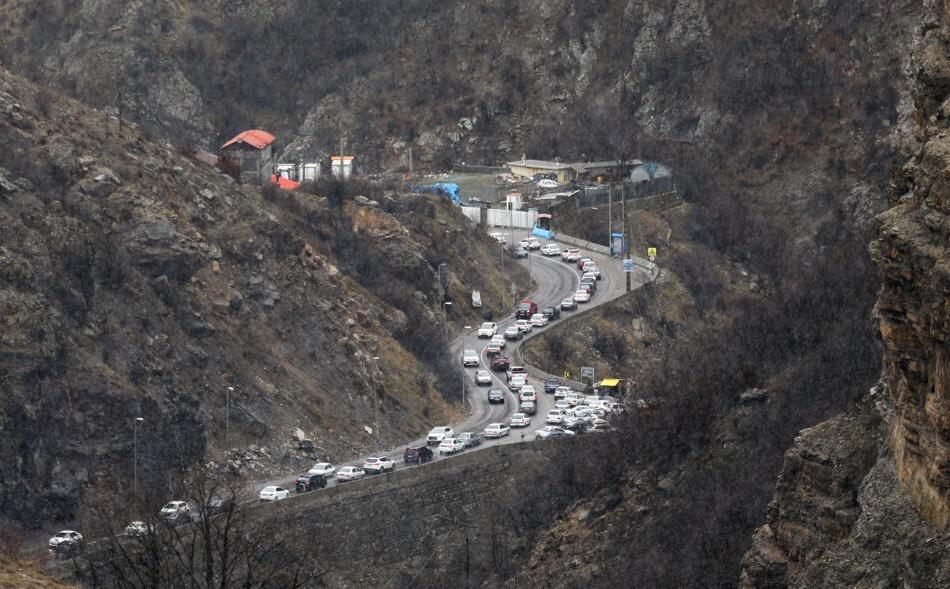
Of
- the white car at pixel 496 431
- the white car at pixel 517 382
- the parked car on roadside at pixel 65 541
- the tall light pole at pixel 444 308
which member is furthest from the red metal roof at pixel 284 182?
the parked car on roadside at pixel 65 541

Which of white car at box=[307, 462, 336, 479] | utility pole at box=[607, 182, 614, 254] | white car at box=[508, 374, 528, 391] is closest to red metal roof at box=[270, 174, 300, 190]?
white car at box=[508, 374, 528, 391]

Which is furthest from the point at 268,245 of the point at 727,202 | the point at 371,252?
the point at 727,202

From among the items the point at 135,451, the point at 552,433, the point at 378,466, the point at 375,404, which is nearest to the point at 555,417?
the point at 552,433

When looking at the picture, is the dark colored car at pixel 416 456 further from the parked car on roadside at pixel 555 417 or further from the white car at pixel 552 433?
the parked car on roadside at pixel 555 417

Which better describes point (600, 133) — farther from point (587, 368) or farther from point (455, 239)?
point (587, 368)

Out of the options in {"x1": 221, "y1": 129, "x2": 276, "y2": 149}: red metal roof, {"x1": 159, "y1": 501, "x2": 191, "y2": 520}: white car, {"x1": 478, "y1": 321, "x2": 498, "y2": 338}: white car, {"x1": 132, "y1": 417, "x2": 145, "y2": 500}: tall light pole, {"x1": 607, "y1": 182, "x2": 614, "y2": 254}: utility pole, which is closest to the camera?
{"x1": 159, "y1": 501, "x2": 191, "y2": 520}: white car

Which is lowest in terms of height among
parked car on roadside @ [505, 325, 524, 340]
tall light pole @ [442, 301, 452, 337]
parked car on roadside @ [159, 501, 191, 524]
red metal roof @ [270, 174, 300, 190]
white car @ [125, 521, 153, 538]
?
parked car on roadside @ [505, 325, 524, 340]

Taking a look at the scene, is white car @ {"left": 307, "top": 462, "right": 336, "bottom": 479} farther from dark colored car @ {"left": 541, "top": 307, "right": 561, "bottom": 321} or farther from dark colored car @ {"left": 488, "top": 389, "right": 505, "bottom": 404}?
dark colored car @ {"left": 541, "top": 307, "right": 561, "bottom": 321}

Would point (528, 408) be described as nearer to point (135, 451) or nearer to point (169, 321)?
point (169, 321)
